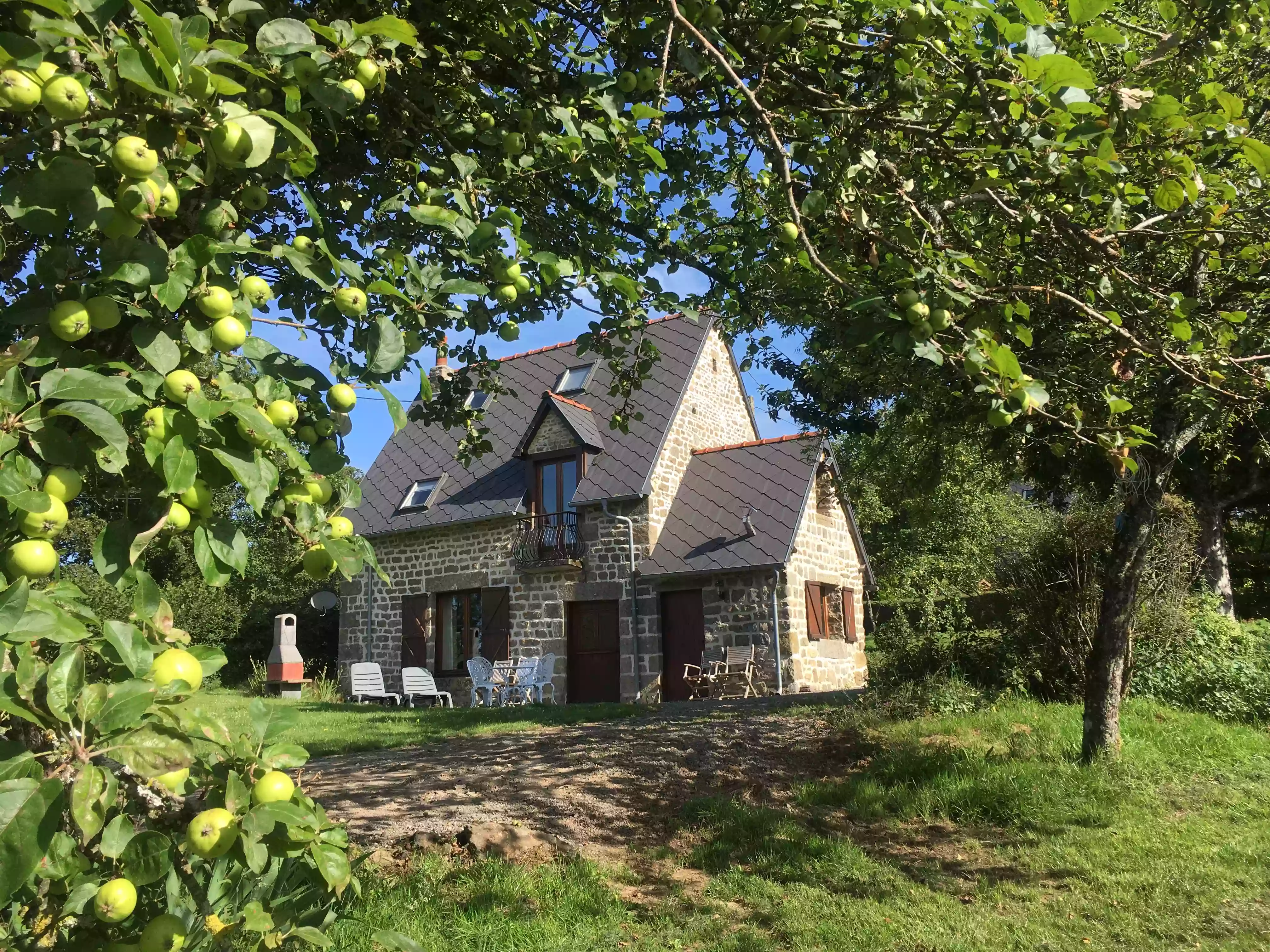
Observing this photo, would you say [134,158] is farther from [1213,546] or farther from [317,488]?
[1213,546]

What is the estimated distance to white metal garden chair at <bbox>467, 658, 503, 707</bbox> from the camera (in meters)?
14.9

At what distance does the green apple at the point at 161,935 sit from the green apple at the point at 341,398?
2.99 ft

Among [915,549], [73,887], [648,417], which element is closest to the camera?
[73,887]

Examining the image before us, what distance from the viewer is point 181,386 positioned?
1212mm

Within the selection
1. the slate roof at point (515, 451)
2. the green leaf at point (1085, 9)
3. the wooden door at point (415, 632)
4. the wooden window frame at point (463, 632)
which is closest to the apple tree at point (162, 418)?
the green leaf at point (1085, 9)

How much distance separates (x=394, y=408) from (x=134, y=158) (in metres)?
0.58

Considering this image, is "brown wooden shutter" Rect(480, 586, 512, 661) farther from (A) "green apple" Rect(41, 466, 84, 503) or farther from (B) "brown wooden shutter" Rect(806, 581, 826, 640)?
(A) "green apple" Rect(41, 466, 84, 503)

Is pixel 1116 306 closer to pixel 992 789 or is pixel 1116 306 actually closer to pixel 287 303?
pixel 287 303

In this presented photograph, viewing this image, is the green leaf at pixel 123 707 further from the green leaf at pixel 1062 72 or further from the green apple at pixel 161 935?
the green leaf at pixel 1062 72

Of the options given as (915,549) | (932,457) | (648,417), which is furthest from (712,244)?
(915,549)

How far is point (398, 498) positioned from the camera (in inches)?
739

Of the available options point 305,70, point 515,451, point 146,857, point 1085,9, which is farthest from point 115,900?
point 515,451

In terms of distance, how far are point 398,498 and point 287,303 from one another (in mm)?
Result: 16278

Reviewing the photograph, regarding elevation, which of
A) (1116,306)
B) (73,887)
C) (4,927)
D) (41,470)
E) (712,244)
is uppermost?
(712,244)
